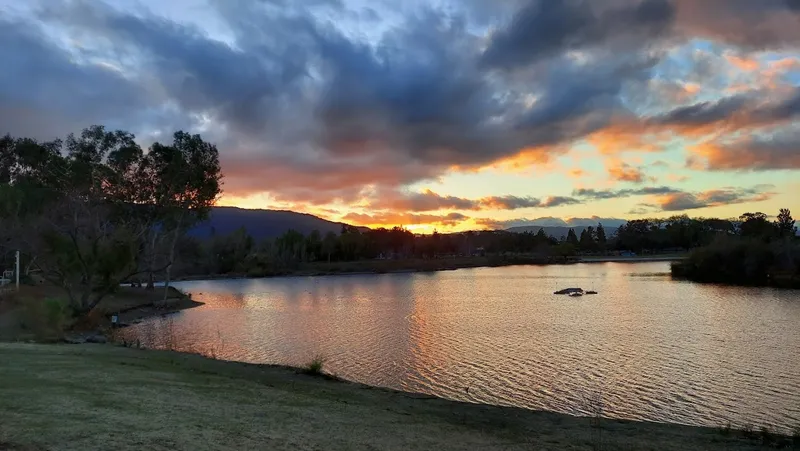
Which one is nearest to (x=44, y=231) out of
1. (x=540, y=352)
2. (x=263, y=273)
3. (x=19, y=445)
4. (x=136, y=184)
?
(x=136, y=184)

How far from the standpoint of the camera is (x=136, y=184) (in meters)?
53.3

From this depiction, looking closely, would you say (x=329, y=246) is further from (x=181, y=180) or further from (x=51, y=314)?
(x=51, y=314)

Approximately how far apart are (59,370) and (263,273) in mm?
128869

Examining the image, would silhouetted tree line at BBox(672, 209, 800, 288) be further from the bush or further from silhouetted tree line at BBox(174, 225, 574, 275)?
silhouetted tree line at BBox(174, 225, 574, 275)

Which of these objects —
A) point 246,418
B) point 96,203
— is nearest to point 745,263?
point 96,203

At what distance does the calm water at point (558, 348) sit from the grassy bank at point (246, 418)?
4.97 m

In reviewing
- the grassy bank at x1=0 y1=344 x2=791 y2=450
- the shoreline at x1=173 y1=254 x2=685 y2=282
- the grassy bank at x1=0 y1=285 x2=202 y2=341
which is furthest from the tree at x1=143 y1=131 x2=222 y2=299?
the shoreline at x1=173 y1=254 x2=685 y2=282

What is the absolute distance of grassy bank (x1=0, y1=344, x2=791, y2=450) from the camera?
821 cm

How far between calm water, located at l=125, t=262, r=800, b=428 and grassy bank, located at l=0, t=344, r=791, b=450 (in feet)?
16.3

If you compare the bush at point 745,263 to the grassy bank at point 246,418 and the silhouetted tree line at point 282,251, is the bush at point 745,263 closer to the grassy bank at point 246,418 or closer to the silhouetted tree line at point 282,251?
the grassy bank at point 246,418

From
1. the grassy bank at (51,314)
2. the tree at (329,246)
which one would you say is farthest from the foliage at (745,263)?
the tree at (329,246)

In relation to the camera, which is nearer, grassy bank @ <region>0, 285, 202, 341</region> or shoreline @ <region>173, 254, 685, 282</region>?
grassy bank @ <region>0, 285, 202, 341</region>

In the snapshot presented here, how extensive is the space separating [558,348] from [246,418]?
73.1 ft

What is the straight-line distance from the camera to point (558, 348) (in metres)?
29.2
